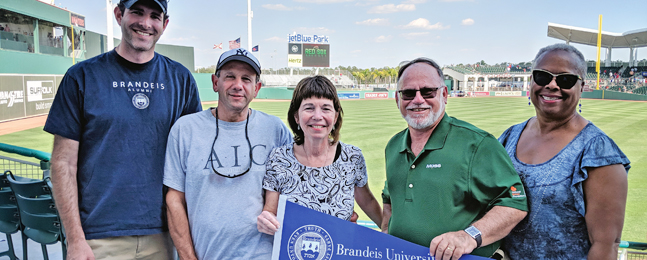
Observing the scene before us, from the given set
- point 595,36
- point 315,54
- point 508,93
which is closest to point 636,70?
point 595,36

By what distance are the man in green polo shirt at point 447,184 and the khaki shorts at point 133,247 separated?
5.16 ft

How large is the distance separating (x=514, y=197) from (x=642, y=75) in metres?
69.5

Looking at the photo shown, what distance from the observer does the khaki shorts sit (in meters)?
2.69

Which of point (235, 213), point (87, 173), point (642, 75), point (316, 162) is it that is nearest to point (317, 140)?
point (316, 162)

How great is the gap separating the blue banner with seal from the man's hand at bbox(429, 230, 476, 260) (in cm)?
14

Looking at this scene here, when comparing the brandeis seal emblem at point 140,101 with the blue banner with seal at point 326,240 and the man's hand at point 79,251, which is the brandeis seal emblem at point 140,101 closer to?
the man's hand at point 79,251

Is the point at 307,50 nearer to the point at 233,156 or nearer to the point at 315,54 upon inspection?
the point at 315,54

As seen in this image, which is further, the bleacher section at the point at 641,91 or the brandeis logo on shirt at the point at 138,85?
the bleacher section at the point at 641,91

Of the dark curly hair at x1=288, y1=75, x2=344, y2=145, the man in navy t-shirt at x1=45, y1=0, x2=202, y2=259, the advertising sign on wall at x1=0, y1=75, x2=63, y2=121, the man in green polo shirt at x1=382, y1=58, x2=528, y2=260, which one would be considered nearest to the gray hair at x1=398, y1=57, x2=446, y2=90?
the man in green polo shirt at x1=382, y1=58, x2=528, y2=260

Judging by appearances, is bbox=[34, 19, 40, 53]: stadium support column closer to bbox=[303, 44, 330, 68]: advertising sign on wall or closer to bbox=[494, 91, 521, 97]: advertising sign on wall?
bbox=[303, 44, 330, 68]: advertising sign on wall

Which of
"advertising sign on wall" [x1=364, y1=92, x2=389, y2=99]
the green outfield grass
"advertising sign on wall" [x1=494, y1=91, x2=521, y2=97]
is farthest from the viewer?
"advertising sign on wall" [x1=494, y1=91, x2=521, y2=97]

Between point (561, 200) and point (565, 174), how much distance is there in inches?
5.6

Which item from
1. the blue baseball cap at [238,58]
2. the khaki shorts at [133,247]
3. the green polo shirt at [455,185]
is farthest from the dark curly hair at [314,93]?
the khaki shorts at [133,247]

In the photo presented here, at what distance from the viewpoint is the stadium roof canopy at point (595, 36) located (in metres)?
58.3
